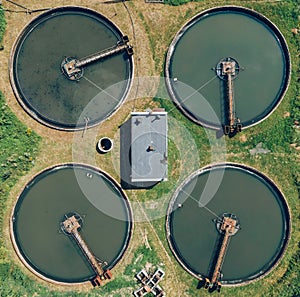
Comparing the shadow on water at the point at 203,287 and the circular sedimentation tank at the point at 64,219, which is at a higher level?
the circular sedimentation tank at the point at 64,219

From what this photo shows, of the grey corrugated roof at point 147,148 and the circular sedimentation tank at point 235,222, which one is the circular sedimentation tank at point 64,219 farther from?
the circular sedimentation tank at point 235,222

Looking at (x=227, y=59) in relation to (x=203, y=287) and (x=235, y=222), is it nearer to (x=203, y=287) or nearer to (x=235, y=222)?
(x=235, y=222)

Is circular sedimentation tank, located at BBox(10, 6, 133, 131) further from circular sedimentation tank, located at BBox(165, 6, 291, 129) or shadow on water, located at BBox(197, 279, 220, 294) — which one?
shadow on water, located at BBox(197, 279, 220, 294)

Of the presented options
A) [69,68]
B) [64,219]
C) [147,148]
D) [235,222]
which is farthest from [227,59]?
[64,219]

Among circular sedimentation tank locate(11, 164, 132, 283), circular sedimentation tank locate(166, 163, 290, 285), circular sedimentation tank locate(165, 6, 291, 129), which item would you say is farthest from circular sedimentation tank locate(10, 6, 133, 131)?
circular sedimentation tank locate(166, 163, 290, 285)

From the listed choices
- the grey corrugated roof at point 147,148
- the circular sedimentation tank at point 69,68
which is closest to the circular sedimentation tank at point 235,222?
the grey corrugated roof at point 147,148

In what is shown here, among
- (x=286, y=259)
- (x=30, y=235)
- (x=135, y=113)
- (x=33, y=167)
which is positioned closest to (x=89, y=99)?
(x=135, y=113)
